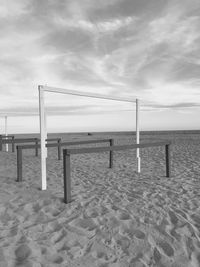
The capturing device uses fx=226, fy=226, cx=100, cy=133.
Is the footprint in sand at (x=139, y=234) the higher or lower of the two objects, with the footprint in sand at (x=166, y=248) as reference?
higher

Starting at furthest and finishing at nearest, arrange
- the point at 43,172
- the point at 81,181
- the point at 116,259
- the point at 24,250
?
the point at 81,181 → the point at 43,172 → the point at 24,250 → the point at 116,259

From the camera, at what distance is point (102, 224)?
130 inches

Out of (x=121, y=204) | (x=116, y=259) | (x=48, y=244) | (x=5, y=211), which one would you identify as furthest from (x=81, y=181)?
(x=116, y=259)

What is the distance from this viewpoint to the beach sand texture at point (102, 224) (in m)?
2.51

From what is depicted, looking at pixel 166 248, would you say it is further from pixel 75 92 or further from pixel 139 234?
pixel 75 92

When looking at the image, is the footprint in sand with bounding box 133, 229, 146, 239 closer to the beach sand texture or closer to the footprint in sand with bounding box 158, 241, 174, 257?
the beach sand texture

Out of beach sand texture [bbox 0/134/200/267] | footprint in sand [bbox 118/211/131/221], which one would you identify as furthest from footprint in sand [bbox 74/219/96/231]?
footprint in sand [bbox 118/211/131/221]

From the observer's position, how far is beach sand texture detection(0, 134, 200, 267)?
251 cm

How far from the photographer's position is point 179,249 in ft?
8.71

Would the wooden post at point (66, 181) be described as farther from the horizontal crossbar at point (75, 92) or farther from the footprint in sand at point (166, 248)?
the footprint in sand at point (166, 248)

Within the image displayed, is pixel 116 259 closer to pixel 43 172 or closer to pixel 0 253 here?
pixel 0 253

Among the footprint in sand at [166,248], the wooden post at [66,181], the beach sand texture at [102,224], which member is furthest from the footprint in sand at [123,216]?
the wooden post at [66,181]

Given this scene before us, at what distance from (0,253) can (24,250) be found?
26 cm

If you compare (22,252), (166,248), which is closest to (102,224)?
(166,248)
